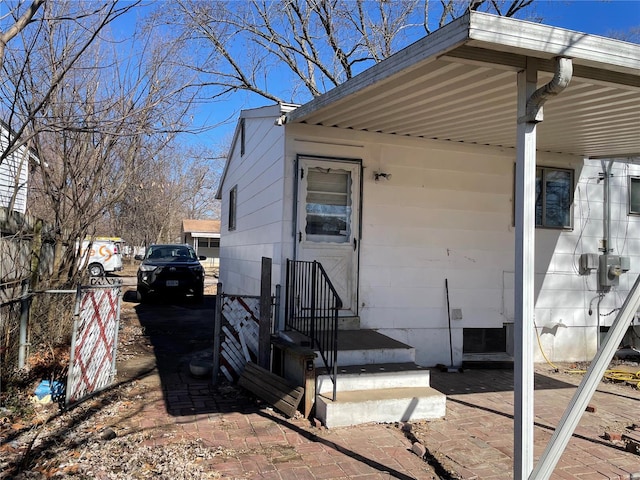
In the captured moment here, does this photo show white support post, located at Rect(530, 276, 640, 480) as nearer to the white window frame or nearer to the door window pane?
the door window pane

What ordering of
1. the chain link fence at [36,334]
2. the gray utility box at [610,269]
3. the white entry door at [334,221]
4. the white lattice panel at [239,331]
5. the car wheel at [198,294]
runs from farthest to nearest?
the car wheel at [198,294] → the gray utility box at [610,269] → the white entry door at [334,221] → the white lattice panel at [239,331] → the chain link fence at [36,334]

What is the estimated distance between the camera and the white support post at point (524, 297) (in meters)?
3.05

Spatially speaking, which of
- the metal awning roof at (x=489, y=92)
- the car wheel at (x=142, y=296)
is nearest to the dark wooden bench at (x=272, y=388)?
the metal awning roof at (x=489, y=92)

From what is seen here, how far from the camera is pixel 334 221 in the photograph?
624cm

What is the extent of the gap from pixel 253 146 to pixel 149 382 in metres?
4.27

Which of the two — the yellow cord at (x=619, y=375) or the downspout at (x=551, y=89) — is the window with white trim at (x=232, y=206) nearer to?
the yellow cord at (x=619, y=375)

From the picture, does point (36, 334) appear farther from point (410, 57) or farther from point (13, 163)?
point (410, 57)

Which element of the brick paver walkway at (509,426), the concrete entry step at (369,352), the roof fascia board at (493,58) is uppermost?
the roof fascia board at (493,58)

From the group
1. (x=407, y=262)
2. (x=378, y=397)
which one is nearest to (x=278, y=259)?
(x=407, y=262)

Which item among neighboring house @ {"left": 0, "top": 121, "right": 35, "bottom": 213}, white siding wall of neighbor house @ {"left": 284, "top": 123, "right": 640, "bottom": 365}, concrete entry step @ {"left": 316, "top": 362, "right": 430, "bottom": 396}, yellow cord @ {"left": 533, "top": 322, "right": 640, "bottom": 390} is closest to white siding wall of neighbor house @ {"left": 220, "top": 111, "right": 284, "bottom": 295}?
white siding wall of neighbor house @ {"left": 284, "top": 123, "right": 640, "bottom": 365}

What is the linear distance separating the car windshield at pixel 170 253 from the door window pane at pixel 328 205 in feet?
28.6

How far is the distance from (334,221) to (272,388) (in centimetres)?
235

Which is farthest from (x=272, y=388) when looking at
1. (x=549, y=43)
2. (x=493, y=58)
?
(x=549, y=43)

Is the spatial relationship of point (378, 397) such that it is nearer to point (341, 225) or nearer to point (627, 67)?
point (341, 225)
